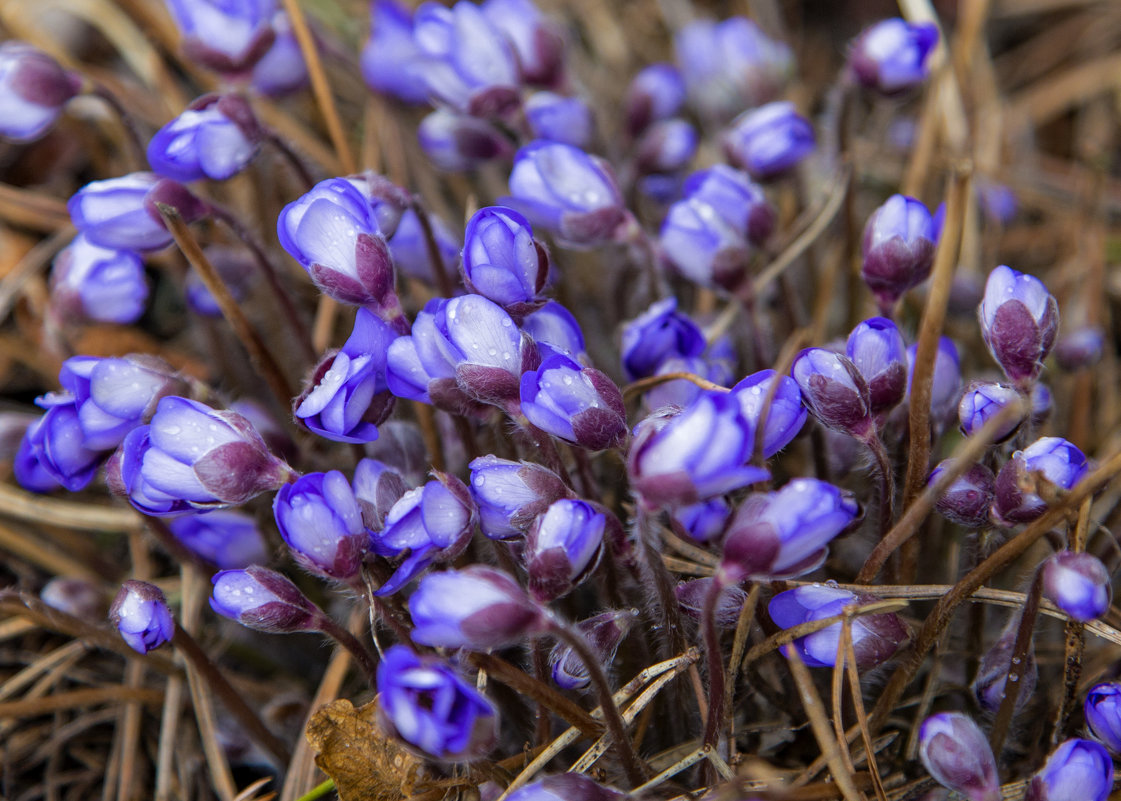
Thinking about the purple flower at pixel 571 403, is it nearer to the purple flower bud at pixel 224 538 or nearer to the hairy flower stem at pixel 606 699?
the hairy flower stem at pixel 606 699

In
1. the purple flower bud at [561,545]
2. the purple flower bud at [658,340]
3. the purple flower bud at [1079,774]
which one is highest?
the purple flower bud at [561,545]

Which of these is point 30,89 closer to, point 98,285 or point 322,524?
point 98,285

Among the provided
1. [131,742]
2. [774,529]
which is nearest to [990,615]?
[774,529]

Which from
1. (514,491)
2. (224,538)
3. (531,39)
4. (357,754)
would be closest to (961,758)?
(514,491)

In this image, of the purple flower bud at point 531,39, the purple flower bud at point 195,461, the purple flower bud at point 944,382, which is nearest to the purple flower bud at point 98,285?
the purple flower bud at point 195,461

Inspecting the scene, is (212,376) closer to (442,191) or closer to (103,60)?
(442,191)

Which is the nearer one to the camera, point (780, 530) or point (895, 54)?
point (780, 530)

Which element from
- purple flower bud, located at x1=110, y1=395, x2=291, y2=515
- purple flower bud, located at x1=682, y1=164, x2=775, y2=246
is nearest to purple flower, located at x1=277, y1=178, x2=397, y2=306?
purple flower bud, located at x1=110, y1=395, x2=291, y2=515
